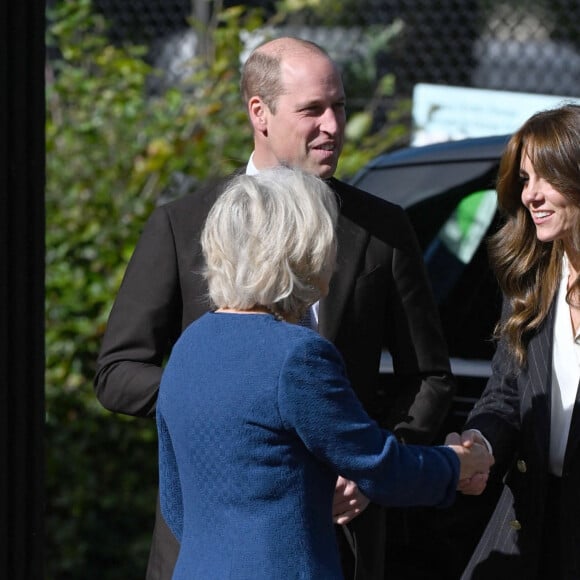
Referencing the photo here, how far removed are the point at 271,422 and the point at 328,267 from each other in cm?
32

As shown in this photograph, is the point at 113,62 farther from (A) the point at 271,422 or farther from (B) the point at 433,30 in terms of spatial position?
(A) the point at 271,422

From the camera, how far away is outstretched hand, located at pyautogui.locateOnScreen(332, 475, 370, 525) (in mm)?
2461

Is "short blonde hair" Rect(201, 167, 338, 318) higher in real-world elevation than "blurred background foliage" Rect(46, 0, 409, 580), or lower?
higher

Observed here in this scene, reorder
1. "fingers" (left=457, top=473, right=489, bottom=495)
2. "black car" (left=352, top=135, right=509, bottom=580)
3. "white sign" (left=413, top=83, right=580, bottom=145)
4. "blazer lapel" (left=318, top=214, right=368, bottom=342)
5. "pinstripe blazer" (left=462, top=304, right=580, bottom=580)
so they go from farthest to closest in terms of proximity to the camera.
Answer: "white sign" (left=413, top=83, right=580, bottom=145), "black car" (left=352, top=135, right=509, bottom=580), "blazer lapel" (left=318, top=214, right=368, bottom=342), "pinstripe blazer" (left=462, top=304, right=580, bottom=580), "fingers" (left=457, top=473, right=489, bottom=495)

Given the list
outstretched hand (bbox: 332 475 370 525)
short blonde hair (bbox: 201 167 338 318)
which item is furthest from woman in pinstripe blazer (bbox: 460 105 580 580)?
short blonde hair (bbox: 201 167 338 318)

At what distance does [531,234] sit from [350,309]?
513mm

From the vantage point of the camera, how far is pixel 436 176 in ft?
13.9

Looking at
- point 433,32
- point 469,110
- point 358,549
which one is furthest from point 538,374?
point 433,32

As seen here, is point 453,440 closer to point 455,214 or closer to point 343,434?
point 343,434

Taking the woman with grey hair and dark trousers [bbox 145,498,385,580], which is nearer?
the woman with grey hair

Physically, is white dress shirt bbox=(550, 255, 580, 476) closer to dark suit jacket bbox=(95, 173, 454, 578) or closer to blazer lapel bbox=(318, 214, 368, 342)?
dark suit jacket bbox=(95, 173, 454, 578)

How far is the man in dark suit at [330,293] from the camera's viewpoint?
284cm

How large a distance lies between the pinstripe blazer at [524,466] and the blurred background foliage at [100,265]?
7.44 feet

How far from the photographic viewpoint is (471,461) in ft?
8.23
